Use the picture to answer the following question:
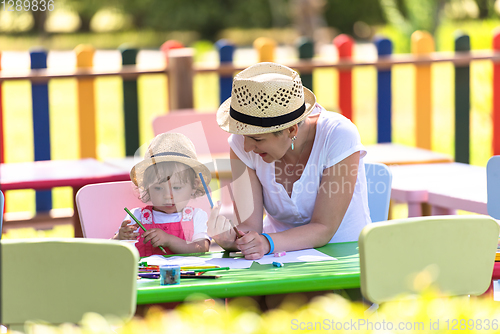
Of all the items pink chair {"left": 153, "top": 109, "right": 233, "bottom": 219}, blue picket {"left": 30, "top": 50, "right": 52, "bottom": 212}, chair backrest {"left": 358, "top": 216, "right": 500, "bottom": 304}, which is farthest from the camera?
blue picket {"left": 30, "top": 50, "right": 52, "bottom": 212}

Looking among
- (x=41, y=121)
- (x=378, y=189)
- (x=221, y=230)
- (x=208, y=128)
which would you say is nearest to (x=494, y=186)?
(x=378, y=189)

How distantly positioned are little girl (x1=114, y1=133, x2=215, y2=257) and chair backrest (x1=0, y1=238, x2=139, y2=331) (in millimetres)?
747

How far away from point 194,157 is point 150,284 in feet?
2.30

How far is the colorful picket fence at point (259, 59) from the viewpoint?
16.9 ft

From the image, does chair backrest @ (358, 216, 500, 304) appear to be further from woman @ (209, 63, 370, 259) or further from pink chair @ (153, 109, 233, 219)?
pink chair @ (153, 109, 233, 219)

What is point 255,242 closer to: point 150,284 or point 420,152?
point 150,284

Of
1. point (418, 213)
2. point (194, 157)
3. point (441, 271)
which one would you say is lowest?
point (418, 213)

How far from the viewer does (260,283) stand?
1.92 metres

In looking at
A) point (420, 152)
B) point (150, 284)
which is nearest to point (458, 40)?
point (420, 152)

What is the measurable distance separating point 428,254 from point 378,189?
1041 millimetres

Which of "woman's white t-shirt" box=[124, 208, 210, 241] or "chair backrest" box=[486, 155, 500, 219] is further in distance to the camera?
"woman's white t-shirt" box=[124, 208, 210, 241]

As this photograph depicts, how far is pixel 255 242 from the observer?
2.25m

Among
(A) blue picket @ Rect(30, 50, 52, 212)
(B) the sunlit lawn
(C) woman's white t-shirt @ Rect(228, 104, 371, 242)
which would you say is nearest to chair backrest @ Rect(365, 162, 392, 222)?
(C) woman's white t-shirt @ Rect(228, 104, 371, 242)

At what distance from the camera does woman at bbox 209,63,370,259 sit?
7.70 feet
